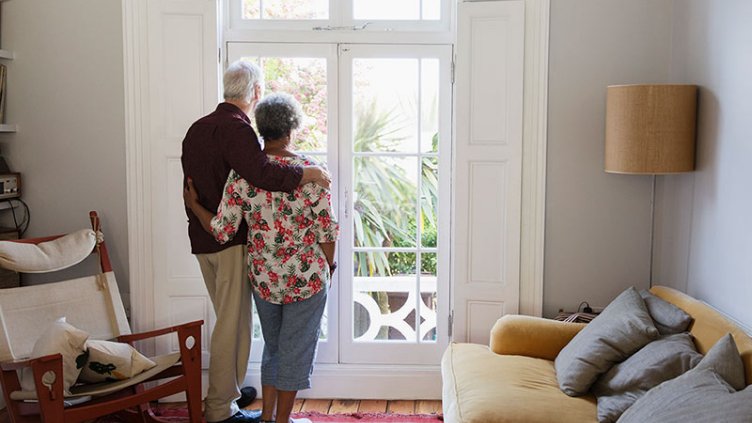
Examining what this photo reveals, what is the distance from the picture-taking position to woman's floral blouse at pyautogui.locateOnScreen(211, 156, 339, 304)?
3352mm

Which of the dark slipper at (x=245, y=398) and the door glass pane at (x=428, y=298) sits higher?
the door glass pane at (x=428, y=298)

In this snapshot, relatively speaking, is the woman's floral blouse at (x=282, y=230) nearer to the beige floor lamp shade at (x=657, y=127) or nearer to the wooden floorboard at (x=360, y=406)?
the wooden floorboard at (x=360, y=406)

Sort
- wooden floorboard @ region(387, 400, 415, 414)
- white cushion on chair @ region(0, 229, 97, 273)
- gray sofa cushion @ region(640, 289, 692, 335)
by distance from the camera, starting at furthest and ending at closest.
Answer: wooden floorboard @ region(387, 400, 415, 414) < white cushion on chair @ region(0, 229, 97, 273) < gray sofa cushion @ region(640, 289, 692, 335)

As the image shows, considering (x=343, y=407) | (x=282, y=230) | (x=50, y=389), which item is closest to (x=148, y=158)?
(x=282, y=230)

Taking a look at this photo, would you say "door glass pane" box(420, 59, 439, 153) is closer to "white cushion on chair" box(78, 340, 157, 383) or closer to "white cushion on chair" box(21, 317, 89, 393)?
"white cushion on chair" box(78, 340, 157, 383)

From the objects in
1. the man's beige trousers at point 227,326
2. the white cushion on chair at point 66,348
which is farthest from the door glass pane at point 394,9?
the white cushion on chair at point 66,348

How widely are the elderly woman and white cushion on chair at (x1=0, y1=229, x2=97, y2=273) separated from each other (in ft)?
1.99

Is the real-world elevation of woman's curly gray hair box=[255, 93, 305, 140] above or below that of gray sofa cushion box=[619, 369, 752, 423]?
above

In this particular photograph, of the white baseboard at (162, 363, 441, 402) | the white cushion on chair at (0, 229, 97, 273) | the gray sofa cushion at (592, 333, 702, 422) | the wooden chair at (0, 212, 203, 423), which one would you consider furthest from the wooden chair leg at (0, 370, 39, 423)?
the gray sofa cushion at (592, 333, 702, 422)

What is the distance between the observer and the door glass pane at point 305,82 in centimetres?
397

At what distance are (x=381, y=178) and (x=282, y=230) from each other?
83cm

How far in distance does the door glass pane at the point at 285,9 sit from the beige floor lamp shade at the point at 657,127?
159 centimetres

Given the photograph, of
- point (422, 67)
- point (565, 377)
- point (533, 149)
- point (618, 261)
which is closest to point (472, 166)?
point (533, 149)

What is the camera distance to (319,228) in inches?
134
